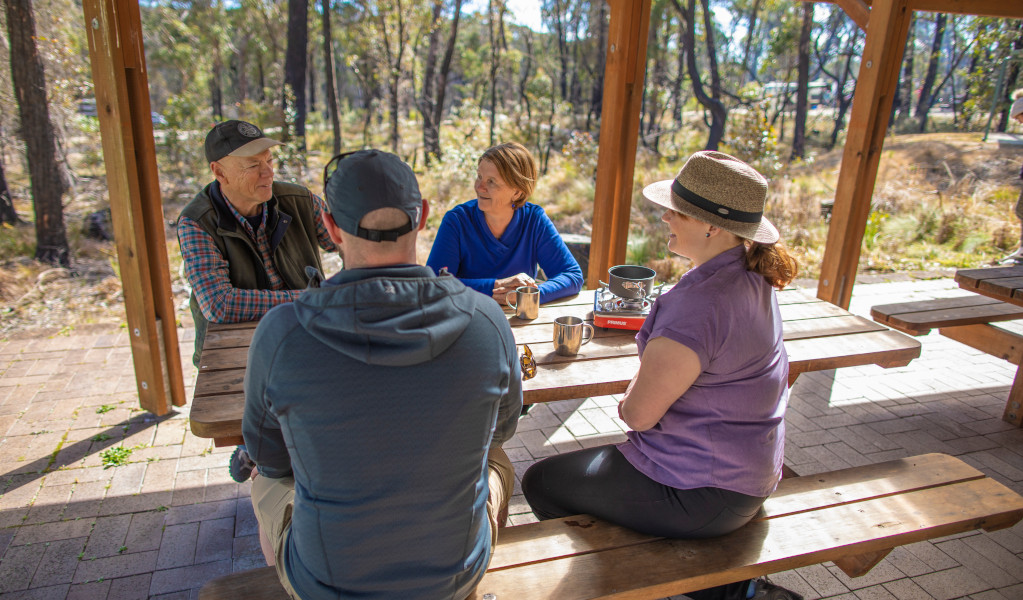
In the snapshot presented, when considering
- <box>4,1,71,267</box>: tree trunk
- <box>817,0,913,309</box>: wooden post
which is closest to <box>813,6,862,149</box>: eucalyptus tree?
<box>817,0,913,309</box>: wooden post

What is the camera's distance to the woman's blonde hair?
272cm

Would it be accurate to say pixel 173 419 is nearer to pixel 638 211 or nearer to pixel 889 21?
pixel 889 21

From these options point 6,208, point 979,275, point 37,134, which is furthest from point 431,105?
point 979,275

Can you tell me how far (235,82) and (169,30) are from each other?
2358 millimetres

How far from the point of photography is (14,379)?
3.55m

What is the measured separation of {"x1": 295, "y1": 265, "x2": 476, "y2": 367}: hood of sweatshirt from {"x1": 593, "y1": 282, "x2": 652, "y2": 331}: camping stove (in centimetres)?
124

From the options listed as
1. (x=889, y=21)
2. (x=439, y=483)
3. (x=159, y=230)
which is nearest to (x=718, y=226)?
(x=439, y=483)

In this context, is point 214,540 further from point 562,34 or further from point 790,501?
point 562,34

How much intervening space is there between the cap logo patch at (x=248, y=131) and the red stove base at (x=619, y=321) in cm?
151

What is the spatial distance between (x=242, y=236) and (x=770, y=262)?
1.91 m

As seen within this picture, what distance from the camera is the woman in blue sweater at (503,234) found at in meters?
2.74

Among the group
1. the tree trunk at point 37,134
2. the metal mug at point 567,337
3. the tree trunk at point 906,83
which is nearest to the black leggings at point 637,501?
the metal mug at point 567,337

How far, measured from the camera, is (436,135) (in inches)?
465

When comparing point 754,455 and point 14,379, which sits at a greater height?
point 754,455
